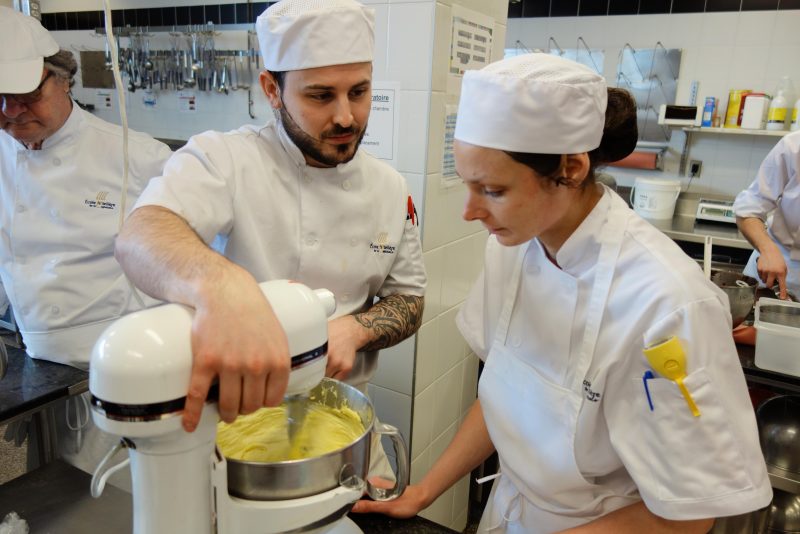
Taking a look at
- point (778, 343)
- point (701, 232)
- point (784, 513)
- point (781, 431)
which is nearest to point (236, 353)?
point (778, 343)

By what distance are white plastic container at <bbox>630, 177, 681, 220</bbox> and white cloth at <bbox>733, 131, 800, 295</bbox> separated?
1305 mm

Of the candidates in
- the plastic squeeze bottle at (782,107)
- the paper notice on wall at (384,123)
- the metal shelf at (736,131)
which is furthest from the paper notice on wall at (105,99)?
the plastic squeeze bottle at (782,107)

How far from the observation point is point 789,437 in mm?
2033

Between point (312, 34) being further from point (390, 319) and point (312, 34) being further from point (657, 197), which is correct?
point (657, 197)

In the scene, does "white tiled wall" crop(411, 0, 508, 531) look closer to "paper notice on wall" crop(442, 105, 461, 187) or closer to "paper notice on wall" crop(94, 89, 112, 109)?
"paper notice on wall" crop(442, 105, 461, 187)

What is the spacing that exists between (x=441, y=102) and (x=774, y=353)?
1334mm

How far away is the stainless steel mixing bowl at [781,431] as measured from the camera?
2.02 m

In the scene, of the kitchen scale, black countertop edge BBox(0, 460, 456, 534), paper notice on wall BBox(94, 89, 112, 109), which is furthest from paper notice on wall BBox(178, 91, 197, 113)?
the kitchen scale

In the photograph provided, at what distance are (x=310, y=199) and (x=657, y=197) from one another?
376 cm

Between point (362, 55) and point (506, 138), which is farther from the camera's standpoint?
point (362, 55)

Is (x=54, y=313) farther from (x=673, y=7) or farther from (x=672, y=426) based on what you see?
(x=673, y=7)

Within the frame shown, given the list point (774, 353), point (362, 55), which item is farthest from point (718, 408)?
point (774, 353)

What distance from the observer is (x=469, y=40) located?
2074 mm

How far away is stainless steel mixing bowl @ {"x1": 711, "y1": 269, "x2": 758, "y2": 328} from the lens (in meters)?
1.95
